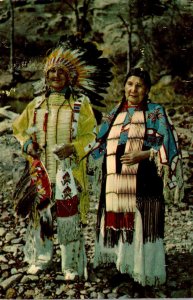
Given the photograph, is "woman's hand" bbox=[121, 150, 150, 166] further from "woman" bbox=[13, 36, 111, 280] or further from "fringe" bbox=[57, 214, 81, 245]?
"fringe" bbox=[57, 214, 81, 245]

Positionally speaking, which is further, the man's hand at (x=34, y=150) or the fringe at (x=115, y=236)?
the man's hand at (x=34, y=150)

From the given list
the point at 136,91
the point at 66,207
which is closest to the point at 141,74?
the point at 136,91

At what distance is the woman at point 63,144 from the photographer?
318 cm

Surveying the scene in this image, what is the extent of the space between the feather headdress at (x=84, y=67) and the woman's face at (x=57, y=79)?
2cm

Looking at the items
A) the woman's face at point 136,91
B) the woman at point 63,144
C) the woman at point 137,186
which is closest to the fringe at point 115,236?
the woman at point 137,186

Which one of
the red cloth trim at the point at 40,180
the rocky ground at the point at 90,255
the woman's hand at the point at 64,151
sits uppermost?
the woman's hand at the point at 64,151

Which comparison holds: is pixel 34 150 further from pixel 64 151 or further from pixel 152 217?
pixel 152 217

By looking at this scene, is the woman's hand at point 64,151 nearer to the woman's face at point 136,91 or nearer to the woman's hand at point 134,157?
the woman's hand at point 134,157

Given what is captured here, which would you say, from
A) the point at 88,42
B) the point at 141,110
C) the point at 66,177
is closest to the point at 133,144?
the point at 141,110

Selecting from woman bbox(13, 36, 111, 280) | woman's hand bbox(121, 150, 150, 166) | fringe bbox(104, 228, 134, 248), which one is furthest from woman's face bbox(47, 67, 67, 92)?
fringe bbox(104, 228, 134, 248)

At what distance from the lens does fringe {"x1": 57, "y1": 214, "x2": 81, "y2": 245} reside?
3158 mm

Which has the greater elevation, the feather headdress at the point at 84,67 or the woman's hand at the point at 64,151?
the feather headdress at the point at 84,67

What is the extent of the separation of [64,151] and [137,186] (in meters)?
0.46

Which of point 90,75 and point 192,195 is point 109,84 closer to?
point 90,75
